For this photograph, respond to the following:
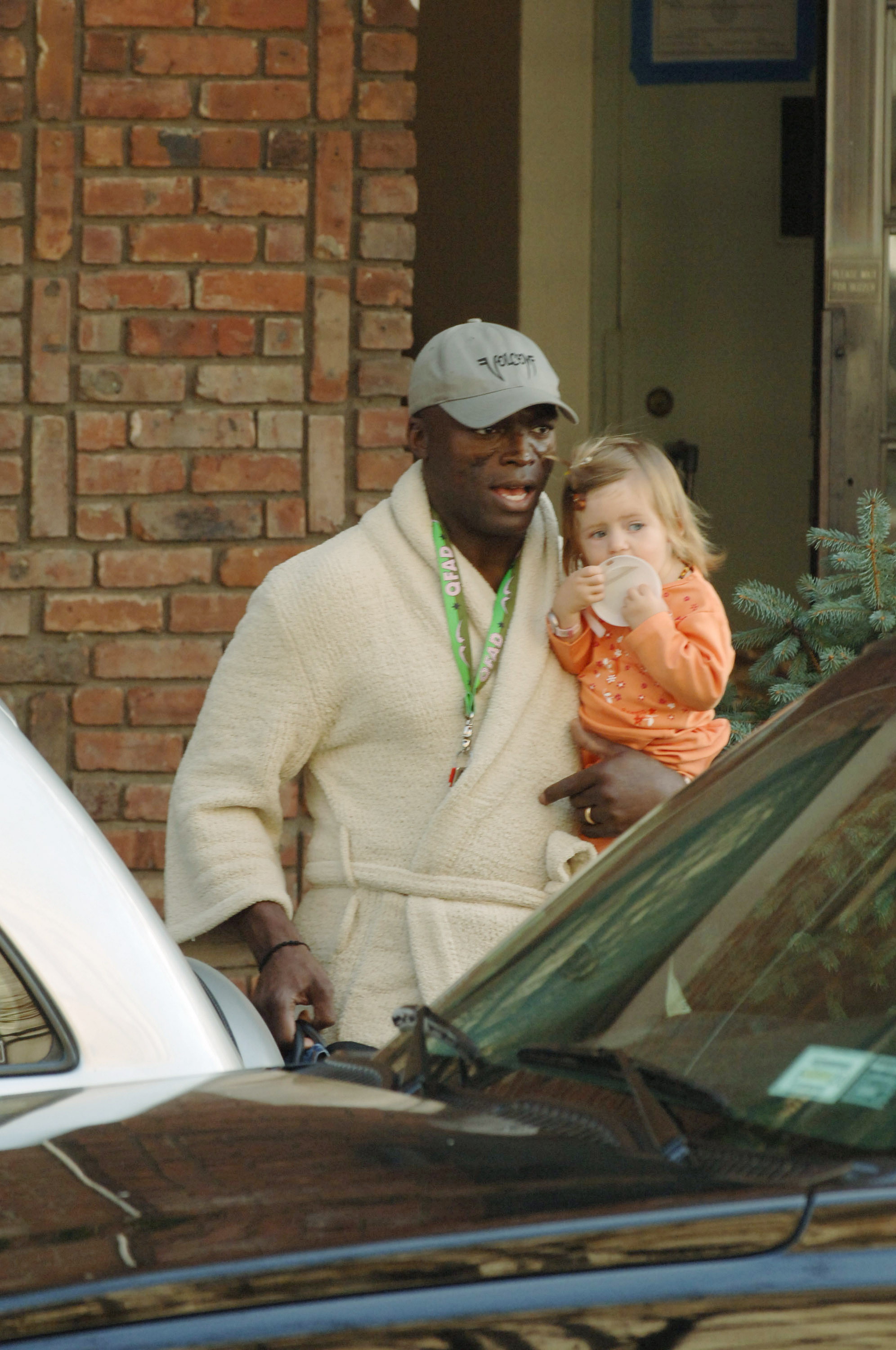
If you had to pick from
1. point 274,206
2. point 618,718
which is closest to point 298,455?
point 274,206

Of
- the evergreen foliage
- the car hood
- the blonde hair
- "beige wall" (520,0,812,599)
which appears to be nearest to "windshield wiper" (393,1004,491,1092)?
the car hood

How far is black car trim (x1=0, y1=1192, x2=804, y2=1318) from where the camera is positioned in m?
1.05

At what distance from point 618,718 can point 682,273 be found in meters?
3.56

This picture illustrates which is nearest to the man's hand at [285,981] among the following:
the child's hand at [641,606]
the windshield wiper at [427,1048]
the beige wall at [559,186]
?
the child's hand at [641,606]

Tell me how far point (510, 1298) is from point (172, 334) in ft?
10.0

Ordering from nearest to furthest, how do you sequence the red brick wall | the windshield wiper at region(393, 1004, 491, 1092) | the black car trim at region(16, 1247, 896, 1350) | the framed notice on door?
1. the black car trim at region(16, 1247, 896, 1350)
2. the windshield wiper at region(393, 1004, 491, 1092)
3. the red brick wall
4. the framed notice on door

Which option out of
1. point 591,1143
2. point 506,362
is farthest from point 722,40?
point 591,1143

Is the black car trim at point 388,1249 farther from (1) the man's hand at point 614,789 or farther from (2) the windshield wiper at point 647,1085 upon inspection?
(1) the man's hand at point 614,789

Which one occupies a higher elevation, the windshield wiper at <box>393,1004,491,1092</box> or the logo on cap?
the logo on cap

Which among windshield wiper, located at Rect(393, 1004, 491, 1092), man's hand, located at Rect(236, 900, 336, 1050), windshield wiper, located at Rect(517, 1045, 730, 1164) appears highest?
windshield wiper, located at Rect(517, 1045, 730, 1164)

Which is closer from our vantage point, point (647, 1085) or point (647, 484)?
point (647, 1085)

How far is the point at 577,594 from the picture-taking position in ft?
8.00

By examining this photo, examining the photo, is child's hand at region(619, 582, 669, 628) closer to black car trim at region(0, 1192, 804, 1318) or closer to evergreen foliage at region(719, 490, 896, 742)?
evergreen foliage at region(719, 490, 896, 742)

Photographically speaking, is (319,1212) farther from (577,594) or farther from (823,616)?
(823,616)
